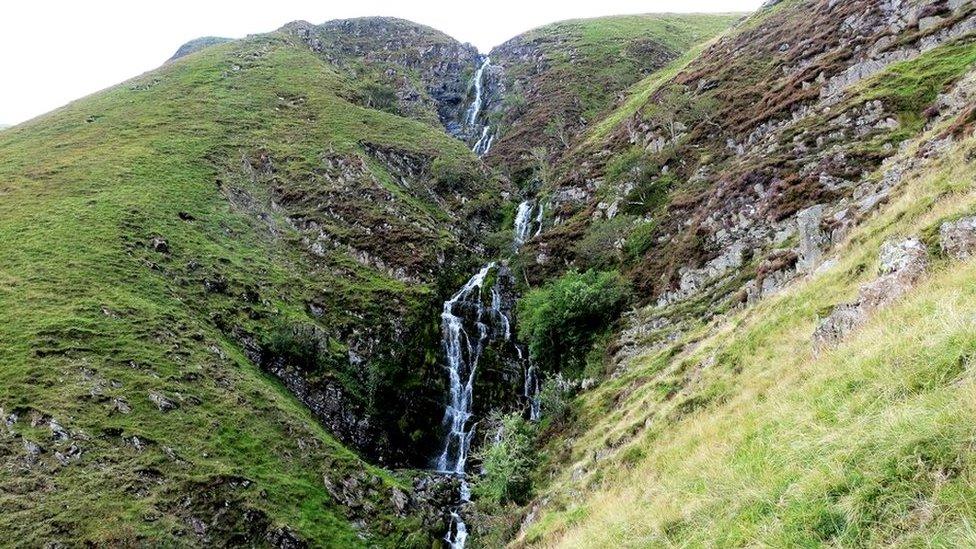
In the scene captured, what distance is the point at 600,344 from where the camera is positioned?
3794 cm

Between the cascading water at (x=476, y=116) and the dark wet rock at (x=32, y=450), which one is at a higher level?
the cascading water at (x=476, y=116)

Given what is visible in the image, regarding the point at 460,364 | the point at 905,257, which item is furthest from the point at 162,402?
the point at 905,257

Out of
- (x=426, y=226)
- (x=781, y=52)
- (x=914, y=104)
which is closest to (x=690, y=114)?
(x=781, y=52)

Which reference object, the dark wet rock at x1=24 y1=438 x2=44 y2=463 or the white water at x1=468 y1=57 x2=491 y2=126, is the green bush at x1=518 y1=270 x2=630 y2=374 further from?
the white water at x1=468 y1=57 x2=491 y2=126

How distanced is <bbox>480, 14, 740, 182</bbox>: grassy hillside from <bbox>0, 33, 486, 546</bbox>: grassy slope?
35137 millimetres

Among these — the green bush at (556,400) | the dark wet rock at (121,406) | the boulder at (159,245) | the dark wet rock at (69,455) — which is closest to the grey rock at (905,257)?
the green bush at (556,400)

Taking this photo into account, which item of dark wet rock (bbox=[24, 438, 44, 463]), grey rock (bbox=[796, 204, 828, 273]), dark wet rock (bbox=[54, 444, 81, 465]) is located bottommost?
dark wet rock (bbox=[54, 444, 81, 465])

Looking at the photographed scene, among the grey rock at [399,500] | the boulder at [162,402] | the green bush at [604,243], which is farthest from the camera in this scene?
the green bush at [604,243]

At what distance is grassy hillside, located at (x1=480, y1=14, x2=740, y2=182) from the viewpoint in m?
92.3

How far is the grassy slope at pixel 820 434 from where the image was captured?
529 centimetres

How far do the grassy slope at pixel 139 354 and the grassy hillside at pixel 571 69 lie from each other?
3514 centimetres

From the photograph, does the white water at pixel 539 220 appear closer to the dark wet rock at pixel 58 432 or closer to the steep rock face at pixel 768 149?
the steep rock face at pixel 768 149

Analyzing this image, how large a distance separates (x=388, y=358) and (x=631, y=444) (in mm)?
28444

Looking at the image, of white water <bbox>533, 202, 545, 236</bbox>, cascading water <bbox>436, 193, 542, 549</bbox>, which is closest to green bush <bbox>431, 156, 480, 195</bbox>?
white water <bbox>533, 202, 545, 236</bbox>
